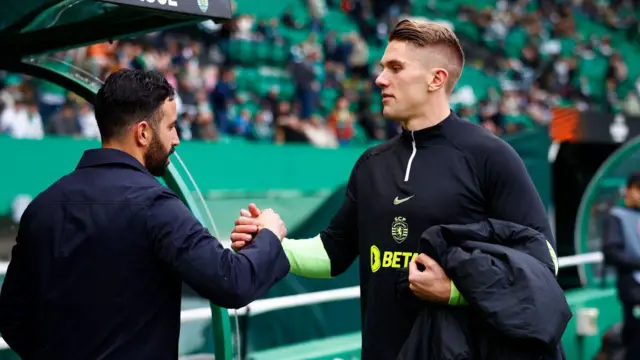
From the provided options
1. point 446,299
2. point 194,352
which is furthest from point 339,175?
point 446,299

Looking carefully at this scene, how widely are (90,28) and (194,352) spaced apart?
181 centimetres

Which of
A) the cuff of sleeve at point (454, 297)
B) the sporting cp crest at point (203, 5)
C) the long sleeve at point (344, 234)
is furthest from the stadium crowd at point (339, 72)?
the cuff of sleeve at point (454, 297)

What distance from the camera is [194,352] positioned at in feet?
14.1

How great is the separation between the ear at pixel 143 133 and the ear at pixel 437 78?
969 millimetres

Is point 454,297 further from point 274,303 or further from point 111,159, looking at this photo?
point 274,303

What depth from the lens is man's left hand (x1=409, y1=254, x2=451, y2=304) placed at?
2521 millimetres

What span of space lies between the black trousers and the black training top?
11.3 ft

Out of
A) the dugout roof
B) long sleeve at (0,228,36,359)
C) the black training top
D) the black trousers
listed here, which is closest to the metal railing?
long sleeve at (0,228,36,359)

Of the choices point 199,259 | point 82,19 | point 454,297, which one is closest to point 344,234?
point 454,297

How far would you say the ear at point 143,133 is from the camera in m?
2.40

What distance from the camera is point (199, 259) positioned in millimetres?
2227

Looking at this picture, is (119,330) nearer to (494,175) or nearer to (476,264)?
(476,264)

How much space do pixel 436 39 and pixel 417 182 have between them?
0.49 meters

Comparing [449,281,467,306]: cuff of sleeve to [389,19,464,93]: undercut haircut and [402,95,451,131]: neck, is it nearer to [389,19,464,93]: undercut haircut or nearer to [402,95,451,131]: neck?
[402,95,451,131]: neck
